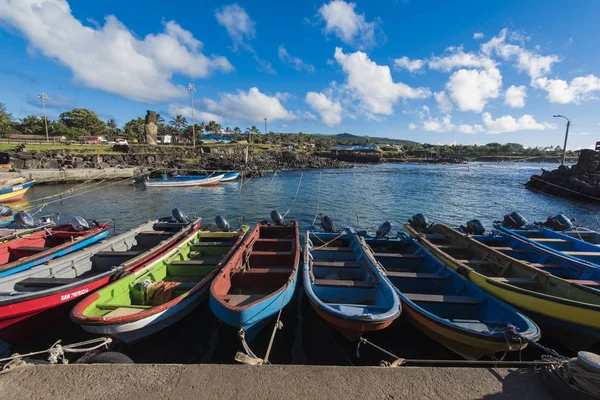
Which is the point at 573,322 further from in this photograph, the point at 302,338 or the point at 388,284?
the point at 302,338

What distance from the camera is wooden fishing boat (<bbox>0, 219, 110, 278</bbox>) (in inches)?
305

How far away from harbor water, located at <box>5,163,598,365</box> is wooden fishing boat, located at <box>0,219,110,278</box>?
5.57 ft

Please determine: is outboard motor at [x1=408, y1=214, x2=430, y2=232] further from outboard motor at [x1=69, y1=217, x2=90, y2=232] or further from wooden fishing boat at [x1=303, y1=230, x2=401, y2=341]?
outboard motor at [x1=69, y1=217, x2=90, y2=232]

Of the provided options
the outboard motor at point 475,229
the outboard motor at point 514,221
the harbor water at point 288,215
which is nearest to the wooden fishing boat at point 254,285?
the harbor water at point 288,215

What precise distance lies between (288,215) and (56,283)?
16406 mm

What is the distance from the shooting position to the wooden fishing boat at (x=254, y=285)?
5.58m

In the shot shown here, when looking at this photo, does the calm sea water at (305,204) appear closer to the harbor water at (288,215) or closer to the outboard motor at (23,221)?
the harbor water at (288,215)

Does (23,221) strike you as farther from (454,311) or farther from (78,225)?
(454,311)

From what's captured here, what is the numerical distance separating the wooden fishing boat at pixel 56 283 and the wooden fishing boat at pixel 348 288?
5.24 m

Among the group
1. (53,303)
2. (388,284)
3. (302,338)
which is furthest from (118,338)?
(388,284)

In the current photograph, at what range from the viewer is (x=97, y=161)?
1860 inches

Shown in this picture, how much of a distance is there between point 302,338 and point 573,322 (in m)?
6.01

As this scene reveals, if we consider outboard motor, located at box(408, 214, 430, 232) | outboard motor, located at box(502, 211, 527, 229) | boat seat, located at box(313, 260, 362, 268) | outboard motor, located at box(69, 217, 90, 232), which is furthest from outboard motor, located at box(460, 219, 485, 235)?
outboard motor, located at box(69, 217, 90, 232)

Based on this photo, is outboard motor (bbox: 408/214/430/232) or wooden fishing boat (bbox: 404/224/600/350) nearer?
wooden fishing boat (bbox: 404/224/600/350)
